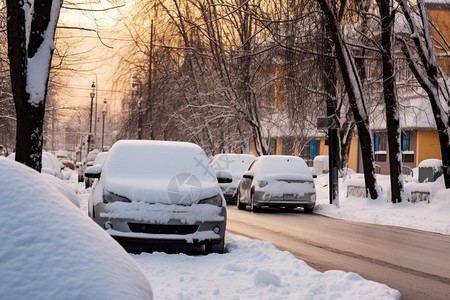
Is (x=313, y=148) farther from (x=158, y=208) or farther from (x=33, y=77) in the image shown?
(x=158, y=208)

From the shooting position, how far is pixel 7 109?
1714 inches

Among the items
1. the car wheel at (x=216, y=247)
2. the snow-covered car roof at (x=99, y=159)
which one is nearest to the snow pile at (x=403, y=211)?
the car wheel at (x=216, y=247)

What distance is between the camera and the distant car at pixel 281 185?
20.0 m

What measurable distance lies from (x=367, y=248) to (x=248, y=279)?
14.6 ft

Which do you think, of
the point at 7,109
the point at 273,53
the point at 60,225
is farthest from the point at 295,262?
the point at 7,109

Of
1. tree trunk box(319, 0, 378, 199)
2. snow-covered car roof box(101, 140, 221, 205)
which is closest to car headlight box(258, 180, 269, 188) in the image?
tree trunk box(319, 0, 378, 199)

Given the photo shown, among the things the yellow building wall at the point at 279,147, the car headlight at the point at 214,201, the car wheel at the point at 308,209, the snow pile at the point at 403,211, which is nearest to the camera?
the car headlight at the point at 214,201

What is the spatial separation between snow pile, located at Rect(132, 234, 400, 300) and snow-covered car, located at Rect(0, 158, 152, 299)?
3849 mm

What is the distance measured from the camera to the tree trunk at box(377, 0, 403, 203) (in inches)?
787

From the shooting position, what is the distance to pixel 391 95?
20.5 meters

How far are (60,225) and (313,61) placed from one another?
19192 mm

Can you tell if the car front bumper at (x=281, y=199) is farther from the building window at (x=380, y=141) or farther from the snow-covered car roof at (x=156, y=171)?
the building window at (x=380, y=141)

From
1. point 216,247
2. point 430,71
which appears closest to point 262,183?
point 430,71

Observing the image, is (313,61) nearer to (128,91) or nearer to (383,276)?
(383,276)
